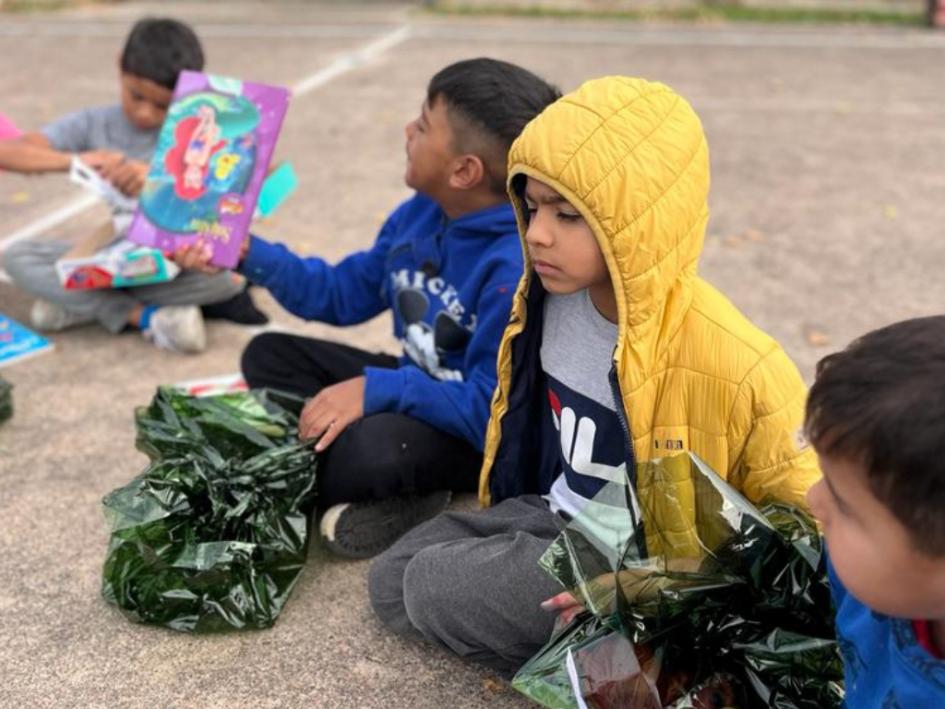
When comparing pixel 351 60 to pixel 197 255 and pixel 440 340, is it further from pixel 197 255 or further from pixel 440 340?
pixel 440 340

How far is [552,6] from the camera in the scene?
12.1m

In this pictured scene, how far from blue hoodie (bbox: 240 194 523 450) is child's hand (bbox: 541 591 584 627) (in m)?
0.60

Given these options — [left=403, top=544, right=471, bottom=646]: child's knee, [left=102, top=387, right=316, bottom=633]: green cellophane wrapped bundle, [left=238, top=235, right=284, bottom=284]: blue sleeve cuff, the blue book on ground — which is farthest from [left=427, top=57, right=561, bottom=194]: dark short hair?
the blue book on ground

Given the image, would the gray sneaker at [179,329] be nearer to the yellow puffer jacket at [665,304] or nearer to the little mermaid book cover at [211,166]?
the little mermaid book cover at [211,166]

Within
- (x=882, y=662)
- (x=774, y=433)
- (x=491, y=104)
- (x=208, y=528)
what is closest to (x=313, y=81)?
(x=491, y=104)

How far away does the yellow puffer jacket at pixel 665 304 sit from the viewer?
2.08 m

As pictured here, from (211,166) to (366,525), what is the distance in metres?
1.20

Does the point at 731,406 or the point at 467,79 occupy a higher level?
the point at 467,79

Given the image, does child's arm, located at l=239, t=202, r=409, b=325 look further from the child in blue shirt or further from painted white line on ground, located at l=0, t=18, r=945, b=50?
painted white line on ground, located at l=0, t=18, r=945, b=50

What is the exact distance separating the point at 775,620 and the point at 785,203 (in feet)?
12.7

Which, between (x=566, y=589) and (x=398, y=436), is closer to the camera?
(x=566, y=589)

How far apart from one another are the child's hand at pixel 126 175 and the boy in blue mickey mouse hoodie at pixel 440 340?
1370mm

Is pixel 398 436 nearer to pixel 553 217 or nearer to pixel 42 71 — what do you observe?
pixel 553 217

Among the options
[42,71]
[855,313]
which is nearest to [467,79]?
[855,313]
